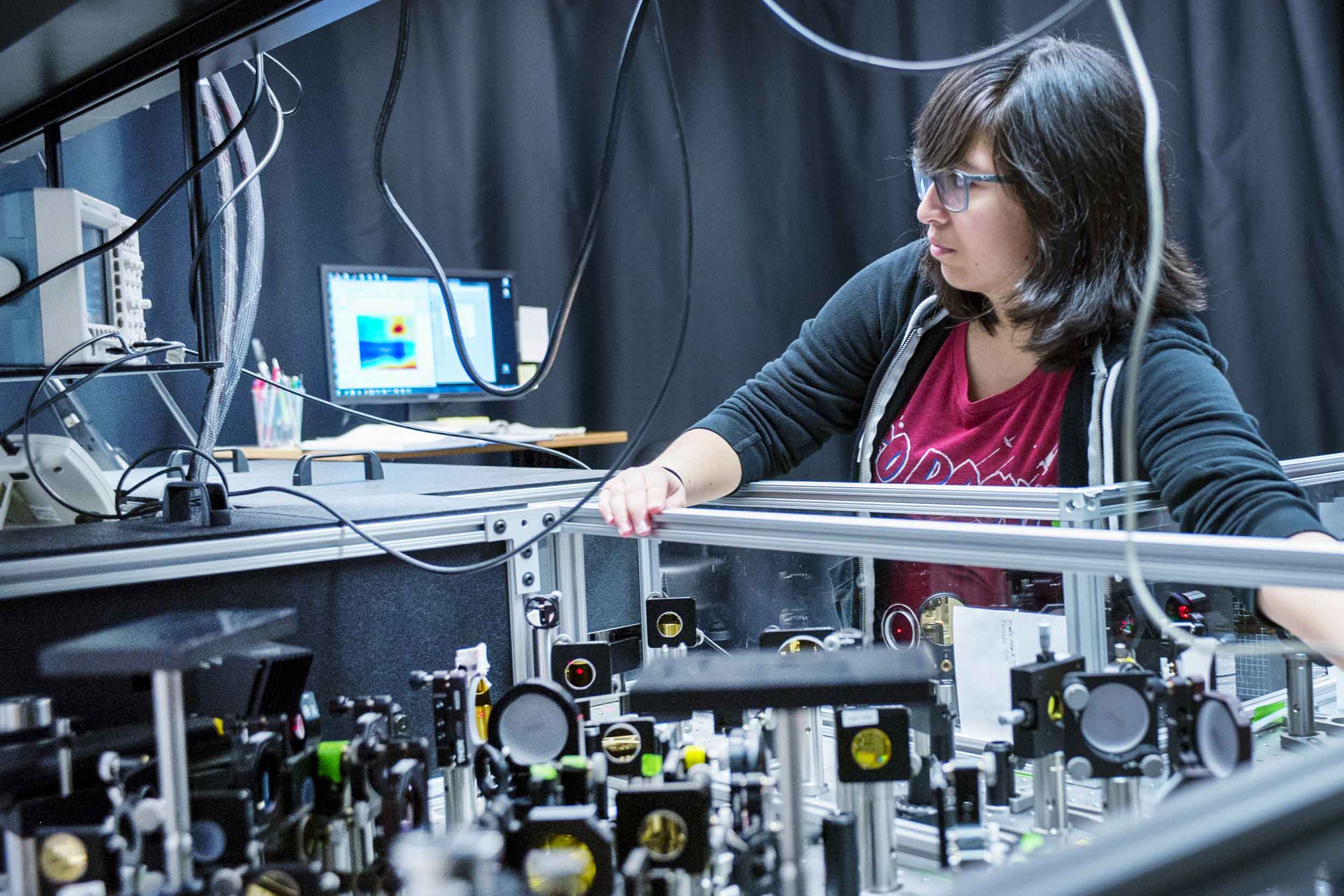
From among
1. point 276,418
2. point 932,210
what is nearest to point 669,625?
point 932,210

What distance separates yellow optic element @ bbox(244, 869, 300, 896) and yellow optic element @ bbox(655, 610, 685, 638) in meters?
0.51

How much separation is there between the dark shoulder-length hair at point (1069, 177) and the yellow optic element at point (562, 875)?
93cm

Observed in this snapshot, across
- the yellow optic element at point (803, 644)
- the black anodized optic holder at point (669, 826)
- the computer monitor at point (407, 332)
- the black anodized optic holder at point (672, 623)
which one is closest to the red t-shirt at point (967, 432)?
the black anodized optic holder at point (672, 623)

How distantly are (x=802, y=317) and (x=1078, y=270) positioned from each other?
233 centimetres

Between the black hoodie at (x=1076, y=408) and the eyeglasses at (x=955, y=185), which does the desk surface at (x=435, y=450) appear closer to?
the black hoodie at (x=1076, y=408)

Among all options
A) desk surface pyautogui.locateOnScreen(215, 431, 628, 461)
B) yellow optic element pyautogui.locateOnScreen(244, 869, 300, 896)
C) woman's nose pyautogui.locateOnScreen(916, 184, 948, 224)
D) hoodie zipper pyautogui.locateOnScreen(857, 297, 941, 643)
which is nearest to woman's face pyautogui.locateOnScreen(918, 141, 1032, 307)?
woman's nose pyautogui.locateOnScreen(916, 184, 948, 224)

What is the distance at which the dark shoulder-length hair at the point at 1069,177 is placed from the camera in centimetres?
131

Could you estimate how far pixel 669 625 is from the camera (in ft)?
3.37

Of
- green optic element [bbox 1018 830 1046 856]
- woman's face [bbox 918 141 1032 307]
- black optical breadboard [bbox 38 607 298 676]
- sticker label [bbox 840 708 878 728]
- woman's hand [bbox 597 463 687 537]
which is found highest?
woman's face [bbox 918 141 1032 307]

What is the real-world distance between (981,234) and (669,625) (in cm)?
67

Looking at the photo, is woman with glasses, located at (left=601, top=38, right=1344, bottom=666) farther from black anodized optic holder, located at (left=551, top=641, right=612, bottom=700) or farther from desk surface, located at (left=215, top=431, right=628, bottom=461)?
desk surface, located at (left=215, top=431, right=628, bottom=461)

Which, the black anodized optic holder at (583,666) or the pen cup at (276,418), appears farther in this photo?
the pen cup at (276,418)

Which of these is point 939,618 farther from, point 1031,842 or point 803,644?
point 1031,842

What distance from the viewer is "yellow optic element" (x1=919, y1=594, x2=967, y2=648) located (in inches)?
39.6
